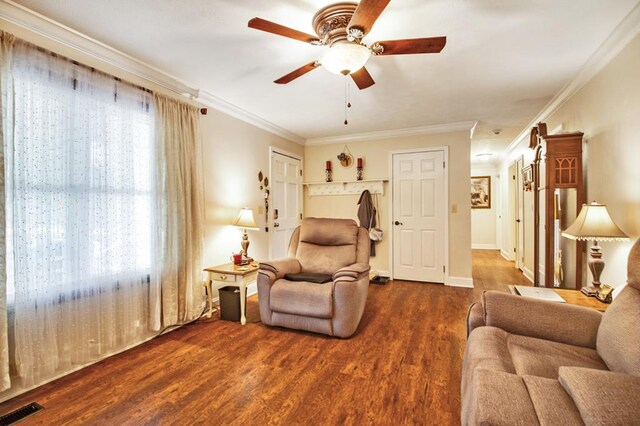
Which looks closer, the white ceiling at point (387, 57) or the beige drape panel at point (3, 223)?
the beige drape panel at point (3, 223)

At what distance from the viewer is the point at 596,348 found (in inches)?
56.7

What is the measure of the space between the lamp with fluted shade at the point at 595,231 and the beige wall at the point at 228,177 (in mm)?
3272

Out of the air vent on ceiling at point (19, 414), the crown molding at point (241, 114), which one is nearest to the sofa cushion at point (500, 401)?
the air vent on ceiling at point (19, 414)

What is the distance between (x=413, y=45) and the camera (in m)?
1.82

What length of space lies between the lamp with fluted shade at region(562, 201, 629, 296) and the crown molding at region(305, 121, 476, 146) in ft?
Result: 8.18

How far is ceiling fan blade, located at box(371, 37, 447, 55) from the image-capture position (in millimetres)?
1740

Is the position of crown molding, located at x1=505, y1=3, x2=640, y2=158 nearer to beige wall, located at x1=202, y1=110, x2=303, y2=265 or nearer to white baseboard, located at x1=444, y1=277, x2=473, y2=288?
white baseboard, located at x1=444, y1=277, x2=473, y2=288

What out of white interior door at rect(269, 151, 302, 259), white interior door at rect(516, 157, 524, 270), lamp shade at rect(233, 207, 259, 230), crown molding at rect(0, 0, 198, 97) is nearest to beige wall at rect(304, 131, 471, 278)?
white interior door at rect(269, 151, 302, 259)

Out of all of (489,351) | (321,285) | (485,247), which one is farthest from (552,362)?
(485,247)

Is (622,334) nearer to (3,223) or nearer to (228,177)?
(3,223)

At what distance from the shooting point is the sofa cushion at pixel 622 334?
1143 millimetres

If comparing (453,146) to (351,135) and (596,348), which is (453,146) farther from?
(596,348)

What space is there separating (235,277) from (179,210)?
84 centimetres

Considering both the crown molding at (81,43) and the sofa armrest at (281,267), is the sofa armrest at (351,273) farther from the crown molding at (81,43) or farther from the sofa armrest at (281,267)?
the crown molding at (81,43)
